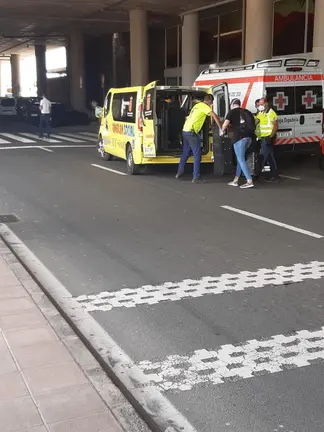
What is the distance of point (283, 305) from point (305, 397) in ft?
5.33

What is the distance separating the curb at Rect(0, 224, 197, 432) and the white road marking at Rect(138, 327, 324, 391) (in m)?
0.12

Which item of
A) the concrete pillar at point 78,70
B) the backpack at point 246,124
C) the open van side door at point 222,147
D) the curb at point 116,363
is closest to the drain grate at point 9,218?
the curb at point 116,363

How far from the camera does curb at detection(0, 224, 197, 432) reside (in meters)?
3.43

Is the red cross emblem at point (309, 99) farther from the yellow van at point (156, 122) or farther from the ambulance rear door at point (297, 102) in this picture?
the yellow van at point (156, 122)

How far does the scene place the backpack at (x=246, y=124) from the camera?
1127cm

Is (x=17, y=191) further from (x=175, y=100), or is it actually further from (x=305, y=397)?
(x=305, y=397)

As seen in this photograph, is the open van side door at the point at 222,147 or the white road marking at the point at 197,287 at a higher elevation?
the open van side door at the point at 222,147

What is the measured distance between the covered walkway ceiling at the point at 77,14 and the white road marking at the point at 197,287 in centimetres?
2452

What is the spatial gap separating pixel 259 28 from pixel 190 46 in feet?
27.4

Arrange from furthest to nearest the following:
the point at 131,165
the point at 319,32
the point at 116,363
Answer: the point at 319,32
the point at 131,165
the point at 116,363

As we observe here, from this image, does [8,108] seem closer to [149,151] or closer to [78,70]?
[78,70]

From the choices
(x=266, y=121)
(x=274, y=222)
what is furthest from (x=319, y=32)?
(x=274, y=222)

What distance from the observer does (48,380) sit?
3779 millimetres

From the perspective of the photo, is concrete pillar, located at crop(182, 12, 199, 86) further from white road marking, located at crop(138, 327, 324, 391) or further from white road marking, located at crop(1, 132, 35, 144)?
white road marking, located at crop(138, 327, 324, 391)
